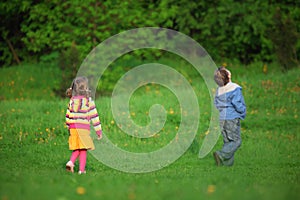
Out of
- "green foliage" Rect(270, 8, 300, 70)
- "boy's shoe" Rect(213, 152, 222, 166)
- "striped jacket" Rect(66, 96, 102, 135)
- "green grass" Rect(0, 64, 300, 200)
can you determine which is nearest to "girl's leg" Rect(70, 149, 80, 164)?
"green grass" Rect(0, 64, 300, 200)

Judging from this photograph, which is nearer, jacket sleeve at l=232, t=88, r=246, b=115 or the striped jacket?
the striped jacket

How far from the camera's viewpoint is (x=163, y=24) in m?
23.6

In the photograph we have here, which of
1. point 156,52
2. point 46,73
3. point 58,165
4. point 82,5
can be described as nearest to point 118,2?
point 82,5

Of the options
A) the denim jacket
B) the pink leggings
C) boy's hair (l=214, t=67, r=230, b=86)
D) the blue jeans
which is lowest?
the pink leggings

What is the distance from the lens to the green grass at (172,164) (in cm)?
590

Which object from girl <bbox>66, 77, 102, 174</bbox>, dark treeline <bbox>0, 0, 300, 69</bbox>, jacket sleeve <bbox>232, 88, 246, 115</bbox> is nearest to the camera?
girl <bbox>66, 77, 102, 174</bbox>

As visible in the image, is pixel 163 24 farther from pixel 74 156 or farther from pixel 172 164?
pixel 74 156

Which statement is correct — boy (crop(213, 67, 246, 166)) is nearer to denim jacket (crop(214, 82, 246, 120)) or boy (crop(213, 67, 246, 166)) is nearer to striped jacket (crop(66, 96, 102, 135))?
denim jacket (crop(214, 82, 246, 120))

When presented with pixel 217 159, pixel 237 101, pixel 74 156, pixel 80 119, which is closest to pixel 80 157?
pixel 74 156

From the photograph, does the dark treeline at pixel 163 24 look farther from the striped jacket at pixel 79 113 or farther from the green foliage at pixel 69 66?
the striped jacket at pixel 79 113

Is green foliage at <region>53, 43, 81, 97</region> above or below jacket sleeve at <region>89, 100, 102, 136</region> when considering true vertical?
above

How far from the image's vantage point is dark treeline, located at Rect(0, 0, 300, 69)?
67.3 ft

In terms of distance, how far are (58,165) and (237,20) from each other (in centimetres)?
A: 1524

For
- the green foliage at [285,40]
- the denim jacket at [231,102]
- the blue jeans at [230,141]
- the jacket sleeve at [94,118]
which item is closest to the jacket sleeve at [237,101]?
the denim jacket at [231,102]
